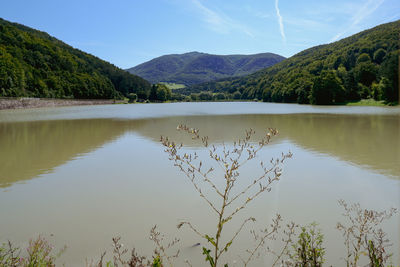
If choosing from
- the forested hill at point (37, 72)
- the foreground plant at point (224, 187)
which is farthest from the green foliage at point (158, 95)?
the foreground plant at point (224, 187)

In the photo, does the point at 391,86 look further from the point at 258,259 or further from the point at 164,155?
the point at 258,259

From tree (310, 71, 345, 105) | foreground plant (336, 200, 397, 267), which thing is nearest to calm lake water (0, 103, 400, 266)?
foreground plant (336, 200, 397, 267)

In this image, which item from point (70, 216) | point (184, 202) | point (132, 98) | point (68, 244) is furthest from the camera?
point (132, 98)

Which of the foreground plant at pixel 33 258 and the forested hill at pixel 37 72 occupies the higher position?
the forested hill at pixel 37 72

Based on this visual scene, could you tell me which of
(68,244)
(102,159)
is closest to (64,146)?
(102,159)

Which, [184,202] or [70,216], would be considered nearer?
[70,216]

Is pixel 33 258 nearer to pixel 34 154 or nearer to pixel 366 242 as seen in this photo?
pixel 366 242

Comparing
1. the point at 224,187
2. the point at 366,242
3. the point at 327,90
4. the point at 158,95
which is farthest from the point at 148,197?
the point at 158,95

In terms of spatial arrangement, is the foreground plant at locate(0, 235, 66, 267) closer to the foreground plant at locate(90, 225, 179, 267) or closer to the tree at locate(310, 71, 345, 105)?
the foreground plant at locate(90, 225, 179, 267)

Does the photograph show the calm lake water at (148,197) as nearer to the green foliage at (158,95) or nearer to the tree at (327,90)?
the tree at (327,90)

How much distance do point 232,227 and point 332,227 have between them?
1.74 meters

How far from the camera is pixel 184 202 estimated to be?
6.38 m

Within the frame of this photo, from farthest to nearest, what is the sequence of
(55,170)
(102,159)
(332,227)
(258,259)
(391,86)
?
1. (391,86)
2. (102,159)
3. (55,170)
4. (332,227)
5. (258,259)

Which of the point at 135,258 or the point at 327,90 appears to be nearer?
the point at 135,258
